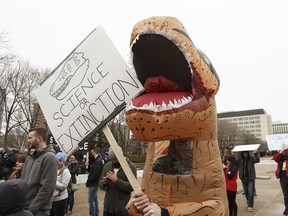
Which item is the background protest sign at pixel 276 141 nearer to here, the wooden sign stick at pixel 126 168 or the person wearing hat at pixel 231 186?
the person wearing hat at pixel 231 186

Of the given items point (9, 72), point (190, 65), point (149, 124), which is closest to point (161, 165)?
point (149, 124)

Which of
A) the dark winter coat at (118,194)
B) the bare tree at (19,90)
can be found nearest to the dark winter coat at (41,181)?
the dark winter coat at (118,194)

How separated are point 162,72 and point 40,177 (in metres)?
2.30

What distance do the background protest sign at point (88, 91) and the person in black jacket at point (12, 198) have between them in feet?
2.13

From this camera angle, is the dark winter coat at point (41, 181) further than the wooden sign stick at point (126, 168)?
Yes

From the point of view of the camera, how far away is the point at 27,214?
291 centimetres

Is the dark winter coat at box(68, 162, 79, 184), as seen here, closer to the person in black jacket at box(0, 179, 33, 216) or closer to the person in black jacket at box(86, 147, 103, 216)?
the person in black jacket at box(86, 147, 103, 216)

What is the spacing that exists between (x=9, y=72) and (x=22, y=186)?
2606 centimetres

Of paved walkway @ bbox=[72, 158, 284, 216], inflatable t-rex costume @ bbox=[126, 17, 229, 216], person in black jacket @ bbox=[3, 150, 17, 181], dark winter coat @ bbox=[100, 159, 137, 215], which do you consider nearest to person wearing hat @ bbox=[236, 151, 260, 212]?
paved walkway @ bbox=[72, 158, 284, 216]

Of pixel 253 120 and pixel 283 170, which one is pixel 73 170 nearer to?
pixel 283 170

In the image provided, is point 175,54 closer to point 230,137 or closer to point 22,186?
point 22,186

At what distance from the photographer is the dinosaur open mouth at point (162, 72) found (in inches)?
86.7

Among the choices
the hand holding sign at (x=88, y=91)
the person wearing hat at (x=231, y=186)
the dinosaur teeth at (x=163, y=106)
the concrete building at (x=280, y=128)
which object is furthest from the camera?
the concrete building at (x=280, y=128)

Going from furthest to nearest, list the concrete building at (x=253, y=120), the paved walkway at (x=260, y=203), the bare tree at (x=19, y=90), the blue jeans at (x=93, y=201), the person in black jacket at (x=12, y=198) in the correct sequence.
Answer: the concrete building at (x=253, y=120), the bare tree at (x=19, y=90), the paved walkway at (x=260, y=203), the blue jeans at (x=93, y=201), the person in black jacket at (x=12, y=198)
